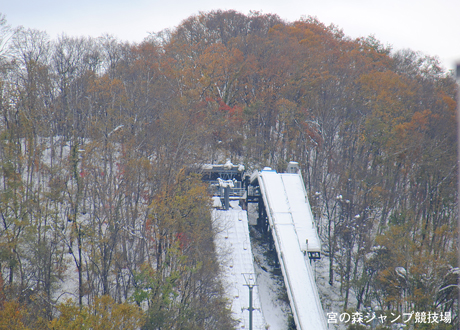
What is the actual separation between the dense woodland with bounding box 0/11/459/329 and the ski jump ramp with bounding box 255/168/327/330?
12.6 ft

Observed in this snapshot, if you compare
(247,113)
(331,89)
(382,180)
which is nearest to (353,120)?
(331,89)

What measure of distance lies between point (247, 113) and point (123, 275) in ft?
62.4

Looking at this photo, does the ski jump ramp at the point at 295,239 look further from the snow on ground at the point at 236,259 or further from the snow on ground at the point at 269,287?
the snow on ground at the point at 269,287

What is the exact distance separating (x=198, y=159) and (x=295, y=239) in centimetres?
1149

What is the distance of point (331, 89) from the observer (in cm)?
4153

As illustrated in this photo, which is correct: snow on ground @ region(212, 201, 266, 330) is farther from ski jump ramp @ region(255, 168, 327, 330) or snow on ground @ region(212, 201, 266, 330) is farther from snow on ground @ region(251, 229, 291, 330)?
snow on ground @ region(251, 229, 291, 330)

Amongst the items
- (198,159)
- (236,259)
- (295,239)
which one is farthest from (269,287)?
(198,159)

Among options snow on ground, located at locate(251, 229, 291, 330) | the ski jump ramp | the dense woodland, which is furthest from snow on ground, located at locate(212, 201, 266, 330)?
snow on ground, located at locate(251, 229, 291, 330)

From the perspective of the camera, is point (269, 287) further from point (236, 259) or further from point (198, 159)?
point (198, 159)

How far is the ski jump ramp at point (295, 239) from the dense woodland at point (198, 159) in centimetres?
385

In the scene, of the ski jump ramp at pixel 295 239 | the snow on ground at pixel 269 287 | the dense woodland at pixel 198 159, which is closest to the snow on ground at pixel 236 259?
the dense woodland at pixel 198 159

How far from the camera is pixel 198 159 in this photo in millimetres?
37125

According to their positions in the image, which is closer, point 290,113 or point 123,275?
point 123,275

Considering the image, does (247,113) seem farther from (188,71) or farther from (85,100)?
(85,100)
